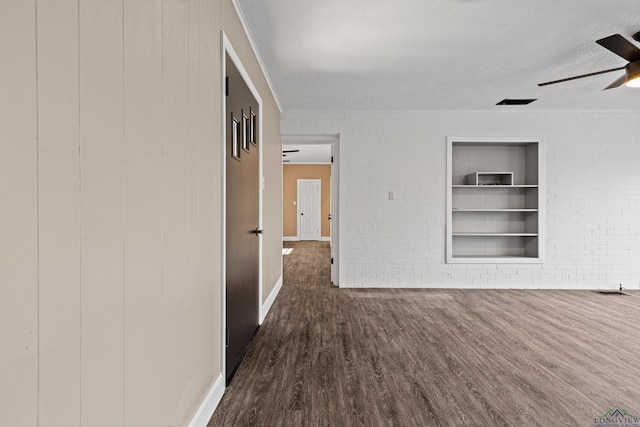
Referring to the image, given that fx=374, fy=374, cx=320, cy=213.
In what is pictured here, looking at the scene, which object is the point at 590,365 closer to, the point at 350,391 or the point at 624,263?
the point at 350,391

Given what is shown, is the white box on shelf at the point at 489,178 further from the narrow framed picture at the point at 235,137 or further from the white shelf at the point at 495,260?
the narrow framed picture at the point at 235,137

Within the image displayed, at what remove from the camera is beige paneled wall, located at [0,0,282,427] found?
2.37ft

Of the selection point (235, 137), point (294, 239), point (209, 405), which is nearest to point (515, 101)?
point (235, 137)

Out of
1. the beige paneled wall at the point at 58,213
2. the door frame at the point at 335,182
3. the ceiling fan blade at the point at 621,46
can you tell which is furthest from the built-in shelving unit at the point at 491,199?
→ the beige paneled wall at the point at 58,213

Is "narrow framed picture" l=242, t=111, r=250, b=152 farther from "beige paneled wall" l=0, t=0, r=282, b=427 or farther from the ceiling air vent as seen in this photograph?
the ceiling air vent

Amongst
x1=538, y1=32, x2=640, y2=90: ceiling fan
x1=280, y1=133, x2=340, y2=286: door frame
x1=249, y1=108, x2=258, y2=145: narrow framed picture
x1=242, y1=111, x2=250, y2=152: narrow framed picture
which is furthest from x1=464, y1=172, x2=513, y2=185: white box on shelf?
x1=242, y1=111, x2=250, y2=152: narrow framed picture

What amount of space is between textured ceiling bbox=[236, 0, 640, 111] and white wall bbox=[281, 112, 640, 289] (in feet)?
1.25

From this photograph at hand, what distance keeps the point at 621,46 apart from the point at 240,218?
9.75 ft

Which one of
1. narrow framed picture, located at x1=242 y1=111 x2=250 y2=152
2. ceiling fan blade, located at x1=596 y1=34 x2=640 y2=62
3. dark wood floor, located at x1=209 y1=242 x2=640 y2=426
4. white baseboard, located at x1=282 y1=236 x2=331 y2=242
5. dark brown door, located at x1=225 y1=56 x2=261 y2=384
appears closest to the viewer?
dark wood floor, located at x1=209 y1=242 x2=640 y2=426

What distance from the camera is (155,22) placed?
1.33 m

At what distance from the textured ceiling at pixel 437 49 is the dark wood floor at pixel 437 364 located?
2.44 m

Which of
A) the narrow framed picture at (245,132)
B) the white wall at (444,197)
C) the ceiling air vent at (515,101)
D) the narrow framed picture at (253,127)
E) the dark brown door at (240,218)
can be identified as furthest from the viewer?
the white wall at (444,197)

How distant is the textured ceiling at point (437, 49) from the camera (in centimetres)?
258

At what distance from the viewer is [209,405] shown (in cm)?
193
